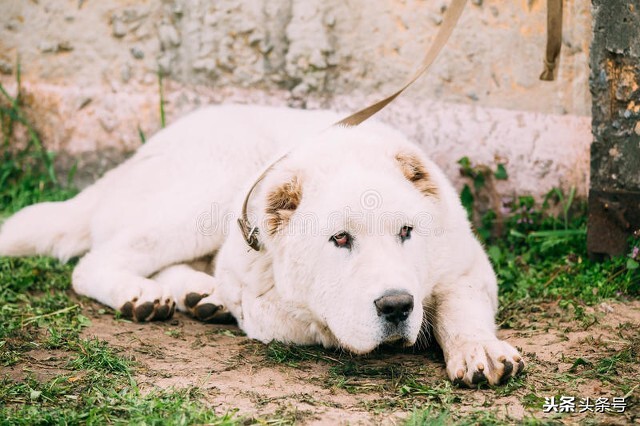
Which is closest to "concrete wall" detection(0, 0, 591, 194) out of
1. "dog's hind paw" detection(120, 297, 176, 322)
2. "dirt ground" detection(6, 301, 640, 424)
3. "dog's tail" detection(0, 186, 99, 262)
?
"dog's tail" detection(0, 186, 99, 262)

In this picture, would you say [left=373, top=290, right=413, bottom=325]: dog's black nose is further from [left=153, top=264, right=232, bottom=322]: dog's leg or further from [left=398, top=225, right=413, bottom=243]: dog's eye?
[left=153, top=264, right=232, bottom=322]: dog's leg

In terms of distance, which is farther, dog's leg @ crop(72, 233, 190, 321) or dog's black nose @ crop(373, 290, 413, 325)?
dog's leg @ crop(72, 233, 190, 321)

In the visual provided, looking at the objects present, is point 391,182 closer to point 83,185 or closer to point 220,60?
point 220,60

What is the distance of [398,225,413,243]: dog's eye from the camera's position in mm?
3121

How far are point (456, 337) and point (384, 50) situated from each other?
8.61 ft

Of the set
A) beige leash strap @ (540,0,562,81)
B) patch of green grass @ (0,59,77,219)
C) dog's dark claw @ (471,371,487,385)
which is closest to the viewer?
dog's dark claw @ (471,371,487,385)

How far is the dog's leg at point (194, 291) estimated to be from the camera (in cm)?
390

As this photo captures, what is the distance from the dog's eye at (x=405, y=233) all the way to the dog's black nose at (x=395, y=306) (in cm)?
34

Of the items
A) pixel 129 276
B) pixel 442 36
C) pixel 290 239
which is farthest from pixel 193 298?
pixel 442 36

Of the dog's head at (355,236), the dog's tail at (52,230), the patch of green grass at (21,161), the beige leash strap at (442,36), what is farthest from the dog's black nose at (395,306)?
the patch of green grass at (21,161)

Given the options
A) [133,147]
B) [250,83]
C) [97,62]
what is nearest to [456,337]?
[250,83]

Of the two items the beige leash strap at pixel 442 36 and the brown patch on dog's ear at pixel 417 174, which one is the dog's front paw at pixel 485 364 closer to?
the brown patch on dog's ear at pixel 417 174

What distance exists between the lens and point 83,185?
5746 millimetres

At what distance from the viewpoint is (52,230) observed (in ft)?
15.3
